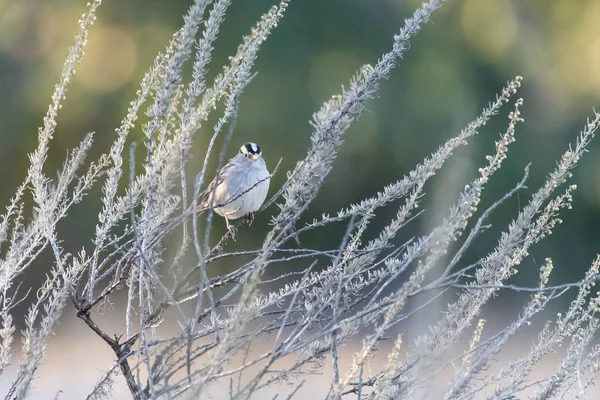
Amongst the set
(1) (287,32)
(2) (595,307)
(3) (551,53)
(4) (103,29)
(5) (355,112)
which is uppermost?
(4) (103,29)

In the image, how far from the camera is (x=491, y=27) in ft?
34.7

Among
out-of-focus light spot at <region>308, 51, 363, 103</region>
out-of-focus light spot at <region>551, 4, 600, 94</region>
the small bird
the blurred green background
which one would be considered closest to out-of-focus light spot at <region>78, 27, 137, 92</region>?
the blurred green background

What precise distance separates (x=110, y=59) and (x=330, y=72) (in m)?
2.53

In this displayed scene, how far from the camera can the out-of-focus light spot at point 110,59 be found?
1030 centimetres

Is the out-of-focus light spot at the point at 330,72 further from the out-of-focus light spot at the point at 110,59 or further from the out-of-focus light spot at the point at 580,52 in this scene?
the out-of-focus light spot at the point at 580,52

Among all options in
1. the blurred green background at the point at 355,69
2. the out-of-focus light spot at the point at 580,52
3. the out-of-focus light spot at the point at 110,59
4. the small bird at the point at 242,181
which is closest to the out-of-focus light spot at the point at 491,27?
the blurred green background at the point at 355,69

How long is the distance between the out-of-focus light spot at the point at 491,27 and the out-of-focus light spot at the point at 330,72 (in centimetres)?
140

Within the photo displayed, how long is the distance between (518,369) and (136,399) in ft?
4.23

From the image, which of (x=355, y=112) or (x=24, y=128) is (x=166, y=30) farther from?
(x=355, y=112)

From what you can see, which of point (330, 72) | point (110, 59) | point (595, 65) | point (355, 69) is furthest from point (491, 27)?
point (110, 59)

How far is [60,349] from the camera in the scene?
9.87 m

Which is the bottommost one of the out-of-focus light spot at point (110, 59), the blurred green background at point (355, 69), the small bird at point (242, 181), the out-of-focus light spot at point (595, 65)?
the small bird at point (242, 181)

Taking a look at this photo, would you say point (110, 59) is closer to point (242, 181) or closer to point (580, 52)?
point (242, 181)

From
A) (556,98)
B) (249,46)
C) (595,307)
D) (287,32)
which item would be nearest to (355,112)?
→ (249,46)
